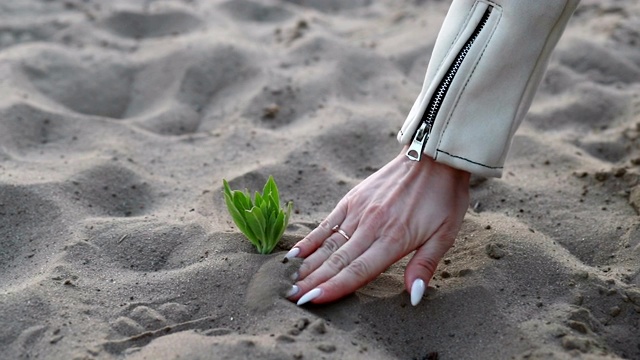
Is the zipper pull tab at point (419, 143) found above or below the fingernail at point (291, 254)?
above

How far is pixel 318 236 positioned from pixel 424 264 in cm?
30

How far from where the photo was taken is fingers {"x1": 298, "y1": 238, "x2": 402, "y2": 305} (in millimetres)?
1879

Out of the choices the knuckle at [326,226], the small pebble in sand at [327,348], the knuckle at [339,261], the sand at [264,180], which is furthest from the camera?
the knuckle at [326,226]

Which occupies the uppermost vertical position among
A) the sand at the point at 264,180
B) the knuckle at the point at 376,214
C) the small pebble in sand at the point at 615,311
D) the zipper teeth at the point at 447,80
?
the zipper teeth at the point at 447,80

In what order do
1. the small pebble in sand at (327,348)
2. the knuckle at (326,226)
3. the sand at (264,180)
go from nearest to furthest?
1. the small pebble in sand at (327,348)
2. the sand at (264,180)
3. the knuckle at (326,226)

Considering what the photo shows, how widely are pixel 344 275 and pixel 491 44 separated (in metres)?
0.71

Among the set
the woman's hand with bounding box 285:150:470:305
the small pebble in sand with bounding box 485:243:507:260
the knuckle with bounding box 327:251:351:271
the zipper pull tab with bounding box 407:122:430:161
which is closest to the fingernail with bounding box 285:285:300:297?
the woman's hand with bounding box 285:150:470:305

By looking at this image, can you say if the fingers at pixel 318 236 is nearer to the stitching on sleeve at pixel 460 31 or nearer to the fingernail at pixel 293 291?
the fingernail at pixel 293 291

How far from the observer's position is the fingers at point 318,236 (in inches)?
79.9

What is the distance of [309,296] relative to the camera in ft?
6.13

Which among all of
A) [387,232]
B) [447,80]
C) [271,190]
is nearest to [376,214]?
[387,232]

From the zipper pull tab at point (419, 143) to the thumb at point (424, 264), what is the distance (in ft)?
0.74

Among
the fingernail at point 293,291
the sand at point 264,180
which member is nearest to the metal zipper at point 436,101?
the sand at point 264,180

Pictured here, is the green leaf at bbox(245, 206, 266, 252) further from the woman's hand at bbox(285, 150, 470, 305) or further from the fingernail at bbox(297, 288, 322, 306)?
the fingernail at bbox(297, 288, 322, 306)
